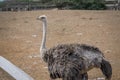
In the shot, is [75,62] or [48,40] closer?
[75,62]

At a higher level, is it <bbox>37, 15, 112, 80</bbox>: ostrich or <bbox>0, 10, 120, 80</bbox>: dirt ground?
<bbox>37, 15, 112, 80</bbox>: ostrich

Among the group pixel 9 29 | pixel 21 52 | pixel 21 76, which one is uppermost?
pixel 21 76

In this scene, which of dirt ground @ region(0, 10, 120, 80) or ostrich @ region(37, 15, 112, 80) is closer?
ostrich @ region(37, 15, 112, 80)

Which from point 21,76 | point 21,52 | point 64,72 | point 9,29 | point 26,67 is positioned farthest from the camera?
point 9,29

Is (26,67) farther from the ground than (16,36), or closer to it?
farther from the ground

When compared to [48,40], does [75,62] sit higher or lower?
higher

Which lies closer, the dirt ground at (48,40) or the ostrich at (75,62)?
the ostrich at (75,62)

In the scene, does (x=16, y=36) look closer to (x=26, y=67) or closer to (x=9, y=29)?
(x=9, y=29)

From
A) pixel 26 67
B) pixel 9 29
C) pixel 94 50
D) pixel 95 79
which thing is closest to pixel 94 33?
pixel 9 29

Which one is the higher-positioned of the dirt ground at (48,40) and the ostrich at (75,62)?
the ostrich at (75,62)

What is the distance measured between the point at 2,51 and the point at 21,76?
3669 millimetres

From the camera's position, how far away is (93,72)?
24.5 feet

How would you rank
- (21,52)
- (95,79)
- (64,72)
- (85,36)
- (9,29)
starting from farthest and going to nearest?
(9,29) → (85,36) → (21,52) → (95,79) → (64,72)

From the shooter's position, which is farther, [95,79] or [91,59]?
[95,79]
